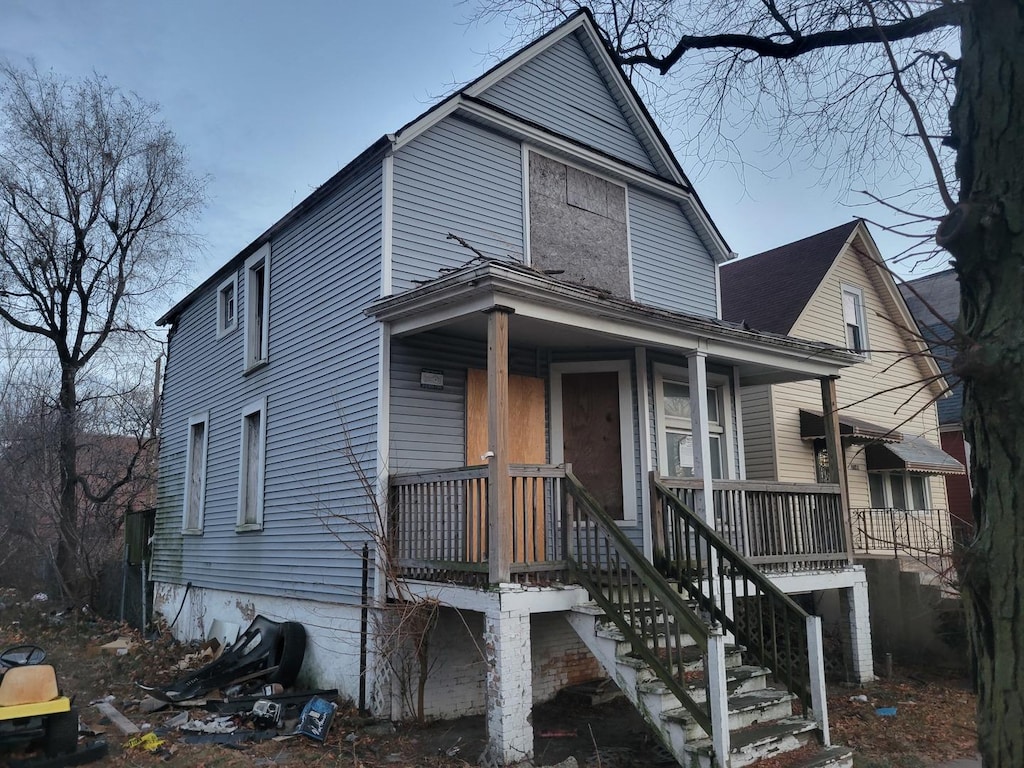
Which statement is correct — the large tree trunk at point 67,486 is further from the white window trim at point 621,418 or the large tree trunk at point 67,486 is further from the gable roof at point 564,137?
the white window trim at point 621,418

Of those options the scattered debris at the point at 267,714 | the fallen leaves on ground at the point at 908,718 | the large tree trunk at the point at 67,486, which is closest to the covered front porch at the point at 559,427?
the fallen leaves on ground at the point at 908,718

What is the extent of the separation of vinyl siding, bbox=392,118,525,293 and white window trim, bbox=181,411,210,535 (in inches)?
256

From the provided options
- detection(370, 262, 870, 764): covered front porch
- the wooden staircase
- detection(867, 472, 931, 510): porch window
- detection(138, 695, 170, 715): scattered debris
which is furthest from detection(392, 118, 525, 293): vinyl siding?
detection(867, 472, 931, 510): porch window

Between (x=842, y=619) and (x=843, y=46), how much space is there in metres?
8.92

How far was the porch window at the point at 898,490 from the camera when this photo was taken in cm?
1745

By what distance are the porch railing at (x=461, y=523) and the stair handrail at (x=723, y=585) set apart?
1357 mm

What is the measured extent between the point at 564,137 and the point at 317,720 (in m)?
8.03

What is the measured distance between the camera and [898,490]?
18.1m

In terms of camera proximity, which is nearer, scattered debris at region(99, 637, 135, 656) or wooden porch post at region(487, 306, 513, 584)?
wooden porch post at region(487, 306, 513, 584)

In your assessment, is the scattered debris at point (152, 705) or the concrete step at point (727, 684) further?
the scattered debris at point (152, 705)

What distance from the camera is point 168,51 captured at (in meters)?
12.9

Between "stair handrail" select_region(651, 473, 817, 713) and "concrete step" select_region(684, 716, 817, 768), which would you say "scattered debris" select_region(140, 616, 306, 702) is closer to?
"stair handrail" select_region(651, 473, 817, 713)

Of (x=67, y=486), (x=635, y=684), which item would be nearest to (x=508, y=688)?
(x=635, y=684)

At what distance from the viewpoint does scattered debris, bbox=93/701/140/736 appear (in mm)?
8188
